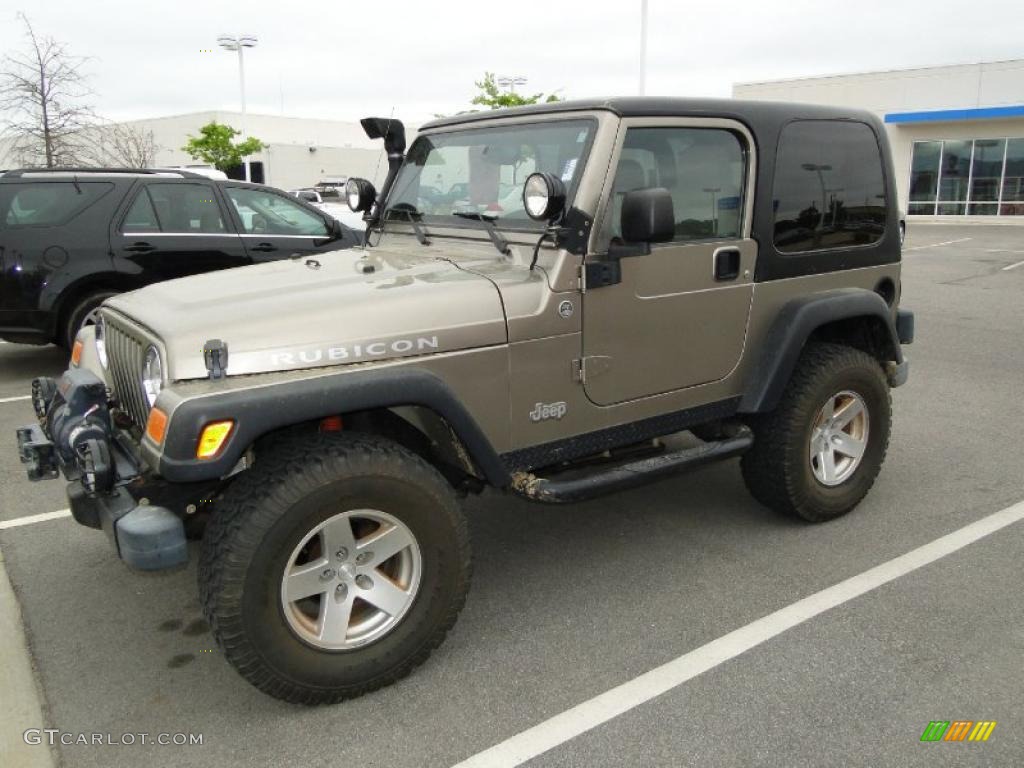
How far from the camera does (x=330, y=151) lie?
51531 mm

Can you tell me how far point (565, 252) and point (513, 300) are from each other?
0.29 metres

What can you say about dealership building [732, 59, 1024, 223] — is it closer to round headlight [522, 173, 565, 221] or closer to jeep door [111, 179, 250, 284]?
jeep door [111, 179, 250, 284]

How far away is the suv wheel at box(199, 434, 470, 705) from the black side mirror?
1.18m

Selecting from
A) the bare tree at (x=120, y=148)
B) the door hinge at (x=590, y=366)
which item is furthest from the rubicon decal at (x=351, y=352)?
the bare tree at (x=120, y=148)

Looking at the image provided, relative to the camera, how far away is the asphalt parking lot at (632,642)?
270cm

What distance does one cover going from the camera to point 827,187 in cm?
413

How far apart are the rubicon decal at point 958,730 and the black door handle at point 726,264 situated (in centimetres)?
193

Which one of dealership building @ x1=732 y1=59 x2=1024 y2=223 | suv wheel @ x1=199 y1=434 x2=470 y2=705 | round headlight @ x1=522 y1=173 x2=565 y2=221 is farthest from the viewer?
dealership building @ x1=732 y1=59 x2=1024 y2=223

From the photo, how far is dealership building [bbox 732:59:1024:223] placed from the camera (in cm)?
2984

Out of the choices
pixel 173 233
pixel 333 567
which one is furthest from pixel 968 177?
pixel 333 567

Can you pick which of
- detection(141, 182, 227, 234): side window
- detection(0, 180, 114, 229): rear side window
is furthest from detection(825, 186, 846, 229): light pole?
detection(0, 180, 114, 229): rear side window

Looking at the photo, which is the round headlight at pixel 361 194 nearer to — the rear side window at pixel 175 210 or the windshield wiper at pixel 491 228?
the windshield wiper at pixel 491 228

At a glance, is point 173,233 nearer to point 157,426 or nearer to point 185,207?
point 185,207

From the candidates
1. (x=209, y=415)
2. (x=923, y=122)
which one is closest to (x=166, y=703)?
(x=209, y=415)
